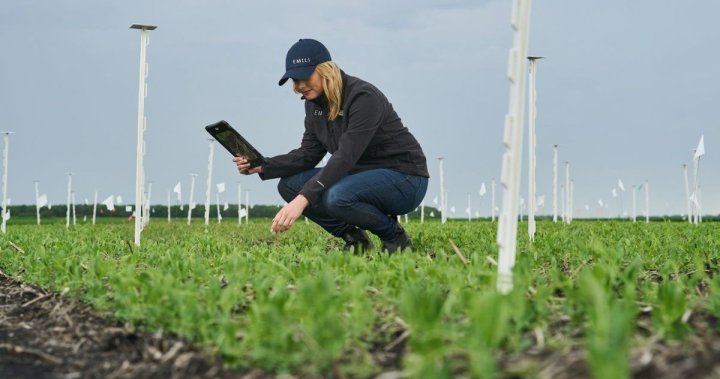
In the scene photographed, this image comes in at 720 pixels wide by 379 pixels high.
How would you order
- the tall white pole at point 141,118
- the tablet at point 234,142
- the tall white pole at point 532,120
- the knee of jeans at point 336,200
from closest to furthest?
the knee of jeans at point 336,200
the tablet at point 234,142
the tall white pole at point 141,118
the tall white pole at point 532,120

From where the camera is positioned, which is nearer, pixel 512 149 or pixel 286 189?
pixel 512 149

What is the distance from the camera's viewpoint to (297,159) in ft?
25.2

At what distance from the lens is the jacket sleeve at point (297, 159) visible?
7.58 m

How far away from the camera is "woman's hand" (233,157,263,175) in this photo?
7.45 metres

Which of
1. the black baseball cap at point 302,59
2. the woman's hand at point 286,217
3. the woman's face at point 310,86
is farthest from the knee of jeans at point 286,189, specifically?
the woman's hand at point 286,217

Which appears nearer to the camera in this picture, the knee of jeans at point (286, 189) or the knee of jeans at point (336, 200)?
the knee of jeans at point (336, 200)

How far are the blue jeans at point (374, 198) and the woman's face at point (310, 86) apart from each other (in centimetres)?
79

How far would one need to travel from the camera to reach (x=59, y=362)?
12.0 feet

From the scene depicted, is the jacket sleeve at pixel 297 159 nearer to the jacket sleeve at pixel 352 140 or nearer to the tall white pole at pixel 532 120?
the jacket sleeve at pixel 352 140

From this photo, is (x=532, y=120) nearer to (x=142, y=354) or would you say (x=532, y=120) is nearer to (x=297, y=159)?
(x=297, y=159)

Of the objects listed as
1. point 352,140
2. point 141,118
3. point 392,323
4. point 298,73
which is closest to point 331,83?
point 298,73

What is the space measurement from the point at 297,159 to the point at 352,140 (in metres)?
1.28

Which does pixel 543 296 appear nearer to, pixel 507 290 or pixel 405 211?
pixel 507 290

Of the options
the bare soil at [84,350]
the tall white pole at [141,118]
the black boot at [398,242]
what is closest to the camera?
the bare soil at [84,350]
